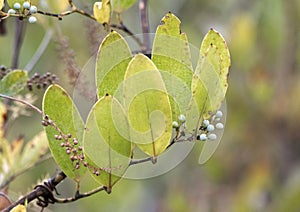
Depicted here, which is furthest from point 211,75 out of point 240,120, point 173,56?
point 240,120

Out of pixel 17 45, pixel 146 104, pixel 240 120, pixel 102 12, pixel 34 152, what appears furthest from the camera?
pixel 240 120

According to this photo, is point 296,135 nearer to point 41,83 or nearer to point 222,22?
point 222,22

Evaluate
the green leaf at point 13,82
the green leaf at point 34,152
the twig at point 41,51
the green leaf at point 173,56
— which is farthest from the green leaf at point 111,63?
the twig at point 41,51

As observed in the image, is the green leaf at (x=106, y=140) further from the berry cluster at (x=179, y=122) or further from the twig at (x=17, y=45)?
the twig at (x=17, y=45)

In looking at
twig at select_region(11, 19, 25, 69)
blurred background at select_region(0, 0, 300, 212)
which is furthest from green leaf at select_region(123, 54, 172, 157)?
blurred background at select_region(0, 0, 300, 212)

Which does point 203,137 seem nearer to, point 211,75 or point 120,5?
point 211,75
